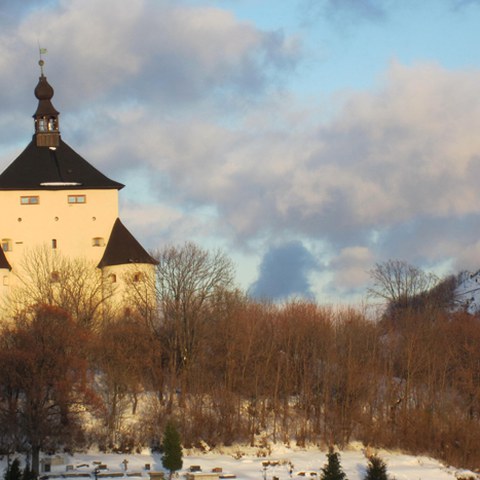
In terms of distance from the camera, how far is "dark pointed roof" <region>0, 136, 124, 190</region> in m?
74.8

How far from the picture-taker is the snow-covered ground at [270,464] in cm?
5038

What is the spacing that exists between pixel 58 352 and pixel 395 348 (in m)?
19.1

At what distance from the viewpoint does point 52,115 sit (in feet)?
253

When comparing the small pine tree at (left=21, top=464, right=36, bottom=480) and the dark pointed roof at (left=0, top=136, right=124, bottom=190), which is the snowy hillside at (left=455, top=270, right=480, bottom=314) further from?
the small pine tree at (left=21, top=464, right=36, bottom=480)

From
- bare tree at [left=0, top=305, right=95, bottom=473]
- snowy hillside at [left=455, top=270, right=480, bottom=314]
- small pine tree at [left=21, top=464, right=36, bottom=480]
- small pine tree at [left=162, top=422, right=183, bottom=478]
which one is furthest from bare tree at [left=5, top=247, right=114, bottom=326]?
snowy hillside at [left=455, top=270, right=480, bottom=314]

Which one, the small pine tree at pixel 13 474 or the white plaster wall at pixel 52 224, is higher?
the white plaster wall at pixel 52 224

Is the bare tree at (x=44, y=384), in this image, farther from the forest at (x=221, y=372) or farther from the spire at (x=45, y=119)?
the spire at (x=45, y=119)

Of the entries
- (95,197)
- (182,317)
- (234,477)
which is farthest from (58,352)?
(95,197)

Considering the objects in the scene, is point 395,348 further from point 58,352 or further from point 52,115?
point 52,115

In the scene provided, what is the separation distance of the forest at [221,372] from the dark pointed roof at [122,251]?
1.63 metres

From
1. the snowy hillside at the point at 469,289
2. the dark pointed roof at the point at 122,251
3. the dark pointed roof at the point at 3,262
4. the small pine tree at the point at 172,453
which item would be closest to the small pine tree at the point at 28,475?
the small pine tree at the point at 172,453

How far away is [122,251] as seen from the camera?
73500 mm

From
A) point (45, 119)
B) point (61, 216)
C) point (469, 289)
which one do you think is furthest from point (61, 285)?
point (469, 289)

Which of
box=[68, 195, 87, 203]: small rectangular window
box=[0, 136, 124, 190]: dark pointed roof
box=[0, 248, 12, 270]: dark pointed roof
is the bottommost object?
box=[0, 248, 12, 270]: dark pointed roof
